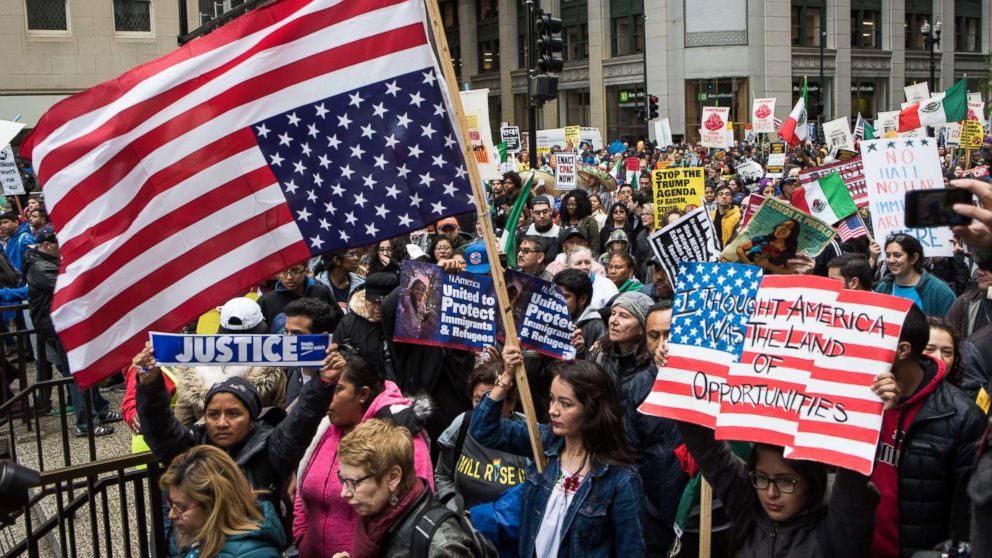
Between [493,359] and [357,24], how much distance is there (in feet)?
6.66

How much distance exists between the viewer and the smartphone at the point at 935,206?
266 cm

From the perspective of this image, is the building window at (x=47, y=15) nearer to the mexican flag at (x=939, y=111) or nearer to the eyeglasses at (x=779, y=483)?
the mexican flag at (x=939, y=111)

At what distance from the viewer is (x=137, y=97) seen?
509cm

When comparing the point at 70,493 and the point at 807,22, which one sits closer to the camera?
the point at 70,493

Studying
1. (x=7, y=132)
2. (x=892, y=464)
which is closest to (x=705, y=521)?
(x=892, y=464)

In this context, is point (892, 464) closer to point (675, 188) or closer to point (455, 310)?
point (455, 310)

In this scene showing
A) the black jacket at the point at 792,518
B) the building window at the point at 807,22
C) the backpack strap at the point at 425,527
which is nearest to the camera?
the black jacket at the point at 792,518

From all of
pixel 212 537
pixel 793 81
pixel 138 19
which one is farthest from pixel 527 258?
pixel 793 81

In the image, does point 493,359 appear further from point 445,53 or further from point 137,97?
point 137,97

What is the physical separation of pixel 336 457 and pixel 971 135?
62.5ft

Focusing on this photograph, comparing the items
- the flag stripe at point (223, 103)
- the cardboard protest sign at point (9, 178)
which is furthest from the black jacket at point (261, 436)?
the cardboard protest sign at point (9, 178)

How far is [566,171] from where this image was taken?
16719mm

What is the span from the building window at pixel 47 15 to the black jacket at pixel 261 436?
27.6 m

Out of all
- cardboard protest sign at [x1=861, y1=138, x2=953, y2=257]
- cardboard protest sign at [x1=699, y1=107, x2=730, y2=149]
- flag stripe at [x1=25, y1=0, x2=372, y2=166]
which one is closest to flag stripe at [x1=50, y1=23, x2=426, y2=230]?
flag stripe at [x1=25, y1=0, x2=372, y2=166]
